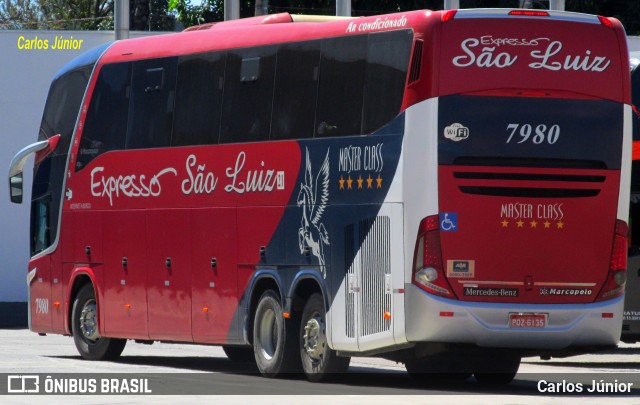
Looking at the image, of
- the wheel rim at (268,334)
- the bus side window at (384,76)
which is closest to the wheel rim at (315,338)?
the wheel rim at (268,334)

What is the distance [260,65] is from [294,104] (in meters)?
0.99

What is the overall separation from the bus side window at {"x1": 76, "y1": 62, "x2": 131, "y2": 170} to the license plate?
23.8ft

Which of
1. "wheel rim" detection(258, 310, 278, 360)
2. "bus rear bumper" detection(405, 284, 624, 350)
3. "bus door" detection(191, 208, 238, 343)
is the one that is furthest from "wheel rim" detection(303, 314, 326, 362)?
"bus rear bumper" detection(405, 284, 624, 350)

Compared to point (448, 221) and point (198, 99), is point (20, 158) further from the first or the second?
point (448, 221)

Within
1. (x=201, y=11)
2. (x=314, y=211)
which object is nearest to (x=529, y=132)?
(x=314, y=211)

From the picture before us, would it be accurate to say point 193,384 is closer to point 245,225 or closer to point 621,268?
point 245,225

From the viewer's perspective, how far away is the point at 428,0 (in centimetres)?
4094

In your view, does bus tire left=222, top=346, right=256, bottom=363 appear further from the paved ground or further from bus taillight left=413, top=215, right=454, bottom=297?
bus taillight left=413, top=215, right=454, bottom=297

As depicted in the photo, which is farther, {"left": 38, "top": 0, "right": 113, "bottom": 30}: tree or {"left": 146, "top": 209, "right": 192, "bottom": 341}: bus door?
{"left": 38, "top": 0, "right": 113, "bottom": 30}: tree

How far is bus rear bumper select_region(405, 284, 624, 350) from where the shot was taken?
15.8m

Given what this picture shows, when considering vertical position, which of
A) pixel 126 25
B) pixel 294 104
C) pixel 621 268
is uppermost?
pixel 126 25

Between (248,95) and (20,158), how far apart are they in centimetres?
573

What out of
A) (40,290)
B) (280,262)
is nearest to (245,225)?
(280,262)

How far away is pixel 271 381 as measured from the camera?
17828 millimetres
